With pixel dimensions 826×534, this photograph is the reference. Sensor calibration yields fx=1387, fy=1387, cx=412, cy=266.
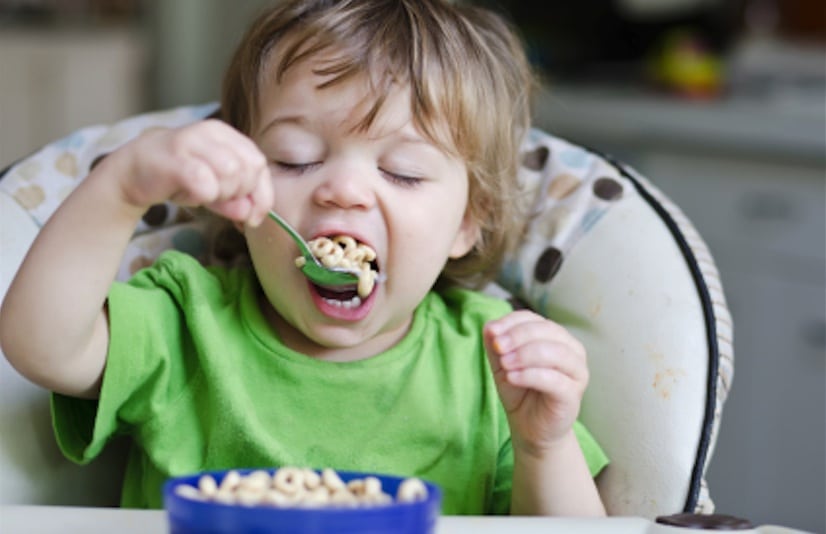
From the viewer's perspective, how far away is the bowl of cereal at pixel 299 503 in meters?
0.72

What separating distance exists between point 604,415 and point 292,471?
18.0 inches

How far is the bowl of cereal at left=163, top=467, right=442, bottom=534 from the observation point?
0.72 meters

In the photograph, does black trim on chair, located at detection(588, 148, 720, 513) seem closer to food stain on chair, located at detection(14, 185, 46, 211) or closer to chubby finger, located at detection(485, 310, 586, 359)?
chubby finger, located at detection(485, 310, 586, 359)

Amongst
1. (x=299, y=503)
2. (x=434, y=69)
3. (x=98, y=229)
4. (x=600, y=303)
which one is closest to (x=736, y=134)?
(x=600, y=303)

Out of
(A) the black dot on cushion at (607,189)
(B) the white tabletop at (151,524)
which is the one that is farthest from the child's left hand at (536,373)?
(A) the black dot on cushion at (607,189)

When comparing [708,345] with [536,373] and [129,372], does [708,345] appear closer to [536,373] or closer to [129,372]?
[536,373]

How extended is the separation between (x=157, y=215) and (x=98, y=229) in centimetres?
45

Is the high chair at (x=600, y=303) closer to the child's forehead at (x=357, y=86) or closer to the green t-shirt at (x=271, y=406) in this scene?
the green t-shirt at (x=271, y=406)

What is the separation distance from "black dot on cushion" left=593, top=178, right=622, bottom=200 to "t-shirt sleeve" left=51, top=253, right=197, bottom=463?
0.45 meters

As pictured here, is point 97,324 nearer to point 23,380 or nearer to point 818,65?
point 23,380

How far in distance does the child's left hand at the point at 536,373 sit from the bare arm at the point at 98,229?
218 mm

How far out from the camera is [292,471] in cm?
85

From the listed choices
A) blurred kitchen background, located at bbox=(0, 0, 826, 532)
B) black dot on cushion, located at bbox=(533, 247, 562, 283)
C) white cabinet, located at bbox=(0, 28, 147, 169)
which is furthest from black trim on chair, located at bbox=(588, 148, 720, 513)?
white cabinet, located at bbox=(0, 28, 147, 169)

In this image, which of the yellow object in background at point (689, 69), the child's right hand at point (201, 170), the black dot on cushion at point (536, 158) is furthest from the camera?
the yellow object in background at point (689, 69)
